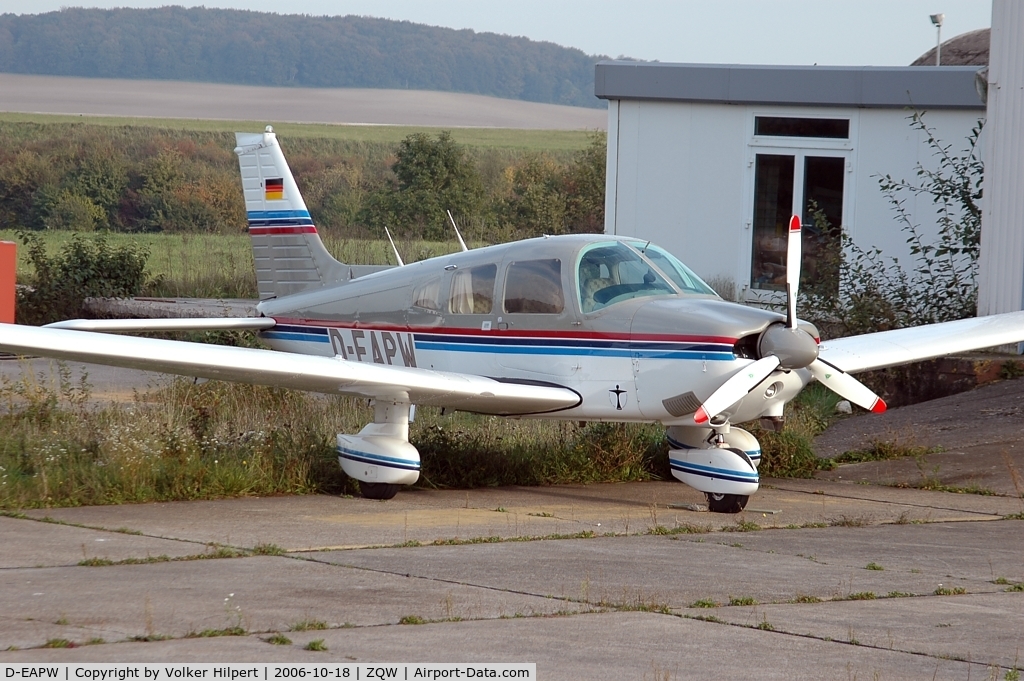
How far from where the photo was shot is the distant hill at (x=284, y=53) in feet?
345

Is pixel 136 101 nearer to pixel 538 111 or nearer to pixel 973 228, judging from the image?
pixel 538 111

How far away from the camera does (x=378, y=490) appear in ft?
30.7

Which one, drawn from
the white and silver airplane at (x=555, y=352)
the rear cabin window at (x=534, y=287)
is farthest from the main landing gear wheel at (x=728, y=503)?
the rear cabin window at (x=534, y=287)

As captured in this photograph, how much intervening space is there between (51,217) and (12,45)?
193 ft

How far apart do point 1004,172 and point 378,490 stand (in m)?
8.56

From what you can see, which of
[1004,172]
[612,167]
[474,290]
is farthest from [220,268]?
[474,290]

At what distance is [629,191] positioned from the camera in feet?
66.6

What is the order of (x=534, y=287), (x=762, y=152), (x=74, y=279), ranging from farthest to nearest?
(x=74, y=279) < (x=762, y=152) < (x=534, y=287)

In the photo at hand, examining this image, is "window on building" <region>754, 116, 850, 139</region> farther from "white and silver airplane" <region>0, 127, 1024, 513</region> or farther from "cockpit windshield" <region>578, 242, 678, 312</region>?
"cockpit windshield" <region>578, 242, 678, 312</region>

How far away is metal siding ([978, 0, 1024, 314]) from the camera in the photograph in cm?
1412

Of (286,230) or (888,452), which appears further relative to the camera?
(286,230)

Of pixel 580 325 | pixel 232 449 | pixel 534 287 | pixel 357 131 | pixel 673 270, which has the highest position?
pixel 357 131

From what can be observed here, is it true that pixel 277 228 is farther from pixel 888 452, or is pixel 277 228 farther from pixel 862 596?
pixel 862 596

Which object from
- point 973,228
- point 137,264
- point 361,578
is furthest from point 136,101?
point 361,578
